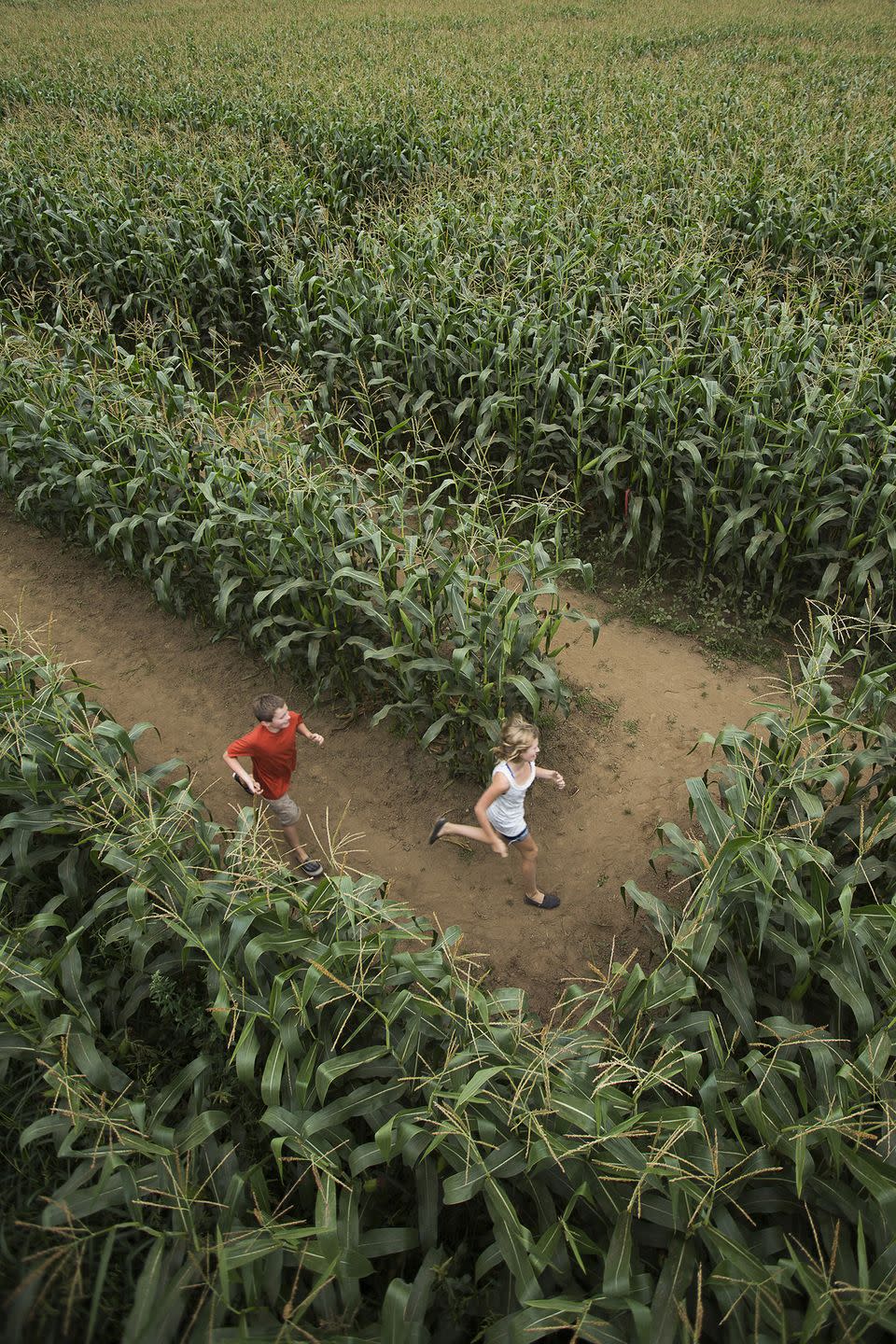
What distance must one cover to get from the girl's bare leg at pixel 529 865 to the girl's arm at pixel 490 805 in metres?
0.15

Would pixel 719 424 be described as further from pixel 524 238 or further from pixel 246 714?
pixel 246 714

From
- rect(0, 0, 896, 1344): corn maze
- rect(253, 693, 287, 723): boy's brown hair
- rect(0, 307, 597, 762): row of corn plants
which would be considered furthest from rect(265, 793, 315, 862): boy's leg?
rect(0, 307, 597, 762): row of corn plants

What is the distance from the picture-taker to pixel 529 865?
13.1ft

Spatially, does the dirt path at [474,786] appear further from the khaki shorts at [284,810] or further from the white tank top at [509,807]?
the white tank top at [509,807]

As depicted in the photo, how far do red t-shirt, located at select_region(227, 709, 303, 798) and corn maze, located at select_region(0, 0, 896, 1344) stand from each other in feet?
1.31

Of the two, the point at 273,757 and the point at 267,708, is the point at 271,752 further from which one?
the point at 267,708

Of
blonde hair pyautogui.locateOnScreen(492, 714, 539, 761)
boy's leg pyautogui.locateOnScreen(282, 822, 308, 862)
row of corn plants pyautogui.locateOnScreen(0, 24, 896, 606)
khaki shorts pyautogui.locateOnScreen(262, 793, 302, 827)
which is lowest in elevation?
boy's leg pyautogui.locateOnScreen(282, 822, 308, 862)

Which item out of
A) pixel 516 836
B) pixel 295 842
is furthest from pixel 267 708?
pixel 516 836

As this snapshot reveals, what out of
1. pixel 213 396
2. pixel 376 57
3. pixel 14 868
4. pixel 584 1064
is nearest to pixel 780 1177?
pixel 584 1064

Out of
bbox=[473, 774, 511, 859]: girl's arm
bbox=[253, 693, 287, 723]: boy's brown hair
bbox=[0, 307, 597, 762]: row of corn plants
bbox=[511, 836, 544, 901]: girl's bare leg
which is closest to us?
bbox=[473, 774, 511, 859]: girl's arm

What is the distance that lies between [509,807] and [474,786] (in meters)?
1.02

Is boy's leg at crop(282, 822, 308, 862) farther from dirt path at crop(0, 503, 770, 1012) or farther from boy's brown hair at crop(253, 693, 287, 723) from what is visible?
boy's brown hair at crop(253, 693, 287, 723)

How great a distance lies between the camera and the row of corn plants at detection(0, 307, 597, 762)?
468 cm

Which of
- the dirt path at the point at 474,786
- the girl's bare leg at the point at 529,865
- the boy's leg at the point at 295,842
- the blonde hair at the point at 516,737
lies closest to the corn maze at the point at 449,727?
the dirt path at the point at 474,786
